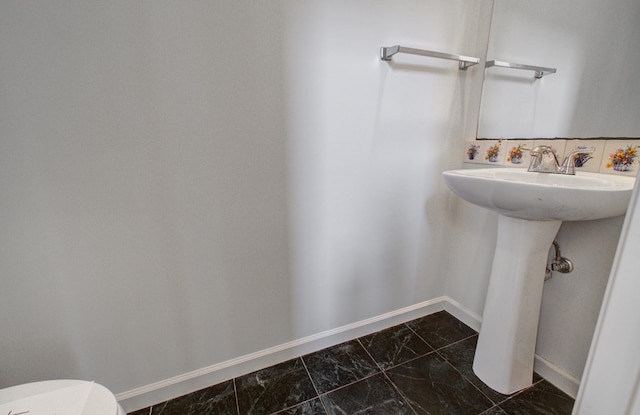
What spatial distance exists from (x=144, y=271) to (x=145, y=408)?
55cm

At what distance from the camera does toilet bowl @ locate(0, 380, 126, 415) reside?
620mm

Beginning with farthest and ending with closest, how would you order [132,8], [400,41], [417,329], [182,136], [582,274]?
[417,329] → [400,41] → [582,274] → [182,136] → [132,8]

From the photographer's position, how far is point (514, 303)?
100 centimetres

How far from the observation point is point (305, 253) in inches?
45.4

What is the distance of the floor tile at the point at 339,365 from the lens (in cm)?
113

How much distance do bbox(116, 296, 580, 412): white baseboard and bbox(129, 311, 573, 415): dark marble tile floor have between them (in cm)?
2

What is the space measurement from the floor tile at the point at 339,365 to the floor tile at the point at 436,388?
12 centimetres

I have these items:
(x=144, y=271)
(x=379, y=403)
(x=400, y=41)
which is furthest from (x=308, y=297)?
(x=400, y=41)

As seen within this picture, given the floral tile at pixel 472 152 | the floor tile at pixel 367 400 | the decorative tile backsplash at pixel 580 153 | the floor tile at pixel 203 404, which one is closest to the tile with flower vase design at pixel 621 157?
the decorative tile backsplash at pixel 580 153

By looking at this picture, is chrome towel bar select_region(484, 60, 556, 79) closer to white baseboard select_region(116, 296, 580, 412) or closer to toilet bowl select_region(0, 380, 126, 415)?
white baseboard select_region(116, 296, 580, 412)

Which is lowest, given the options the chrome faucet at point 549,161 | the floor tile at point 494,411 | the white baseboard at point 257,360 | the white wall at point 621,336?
the floor tile at point 494,411

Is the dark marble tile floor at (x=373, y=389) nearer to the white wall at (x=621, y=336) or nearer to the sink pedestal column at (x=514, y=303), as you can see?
the sink pedestal column at (x=514, y=303)

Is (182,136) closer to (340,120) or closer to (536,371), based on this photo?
(340,120)

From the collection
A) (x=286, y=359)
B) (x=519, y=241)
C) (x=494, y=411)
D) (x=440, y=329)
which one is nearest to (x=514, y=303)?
(x=519, y=241)
